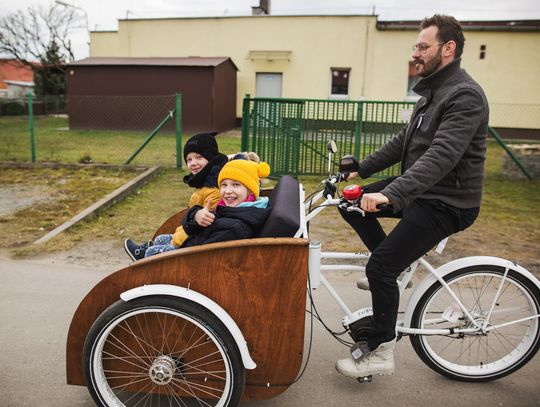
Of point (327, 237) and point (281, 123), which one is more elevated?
point (281, 123)

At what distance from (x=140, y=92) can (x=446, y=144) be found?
17.8 m

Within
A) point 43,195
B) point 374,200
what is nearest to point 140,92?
point 43,195

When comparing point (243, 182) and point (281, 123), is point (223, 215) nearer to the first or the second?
point (243, 182)

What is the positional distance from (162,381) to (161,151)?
33.9 feet

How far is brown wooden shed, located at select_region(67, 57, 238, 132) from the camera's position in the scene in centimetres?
1784

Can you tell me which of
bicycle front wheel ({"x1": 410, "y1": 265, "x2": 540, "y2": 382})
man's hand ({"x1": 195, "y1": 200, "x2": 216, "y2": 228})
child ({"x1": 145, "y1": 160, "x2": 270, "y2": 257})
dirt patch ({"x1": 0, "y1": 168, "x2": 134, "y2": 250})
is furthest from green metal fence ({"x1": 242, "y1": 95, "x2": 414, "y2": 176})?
man's hand ({"x1": 195, "y1": 200, "x2": 216, "y2": 228})

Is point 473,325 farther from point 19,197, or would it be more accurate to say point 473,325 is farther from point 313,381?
point 19,197

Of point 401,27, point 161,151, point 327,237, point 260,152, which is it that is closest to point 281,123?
point 260,152

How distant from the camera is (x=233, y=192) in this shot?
2.51 meters

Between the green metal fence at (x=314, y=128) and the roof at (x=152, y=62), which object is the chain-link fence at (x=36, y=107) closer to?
the roof at (x=152, y=62)

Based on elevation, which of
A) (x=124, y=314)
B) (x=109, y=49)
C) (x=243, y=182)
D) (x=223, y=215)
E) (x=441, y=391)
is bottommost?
(x=441, y=391)

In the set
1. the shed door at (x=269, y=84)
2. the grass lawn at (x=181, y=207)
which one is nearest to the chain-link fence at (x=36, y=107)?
the shed door at (x=269, y=84)

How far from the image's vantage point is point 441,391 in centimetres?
265

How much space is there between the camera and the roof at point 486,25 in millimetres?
18469
